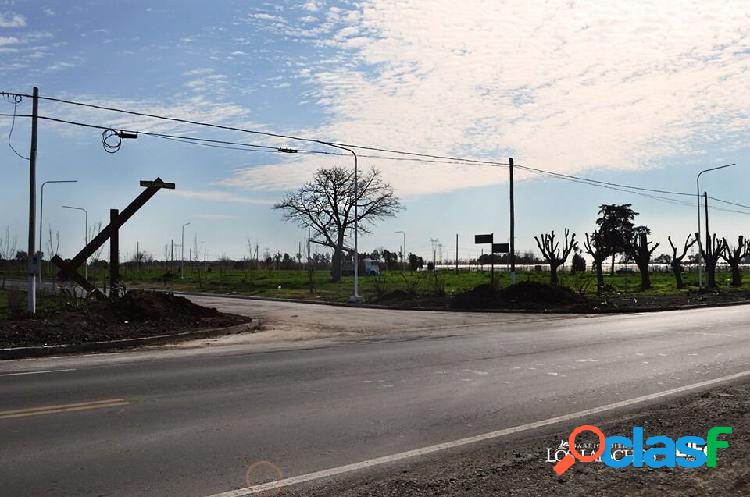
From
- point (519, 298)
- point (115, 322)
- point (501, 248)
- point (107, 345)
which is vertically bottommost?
point (107, 345)

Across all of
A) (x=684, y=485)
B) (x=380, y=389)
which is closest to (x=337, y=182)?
(x=380, y=389)

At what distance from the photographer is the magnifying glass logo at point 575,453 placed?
5.48 meters

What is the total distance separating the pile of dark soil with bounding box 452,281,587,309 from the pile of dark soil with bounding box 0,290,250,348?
38.0ft

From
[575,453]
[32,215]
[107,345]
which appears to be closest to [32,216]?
[32,215]

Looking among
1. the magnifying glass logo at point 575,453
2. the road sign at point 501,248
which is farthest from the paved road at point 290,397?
the road sign at point 501,248

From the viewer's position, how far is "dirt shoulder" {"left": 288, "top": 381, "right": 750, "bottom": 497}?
4879mm

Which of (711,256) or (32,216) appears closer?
(32,216)

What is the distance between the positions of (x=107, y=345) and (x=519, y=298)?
18.6m

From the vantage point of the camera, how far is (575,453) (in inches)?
232

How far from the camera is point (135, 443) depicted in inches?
246

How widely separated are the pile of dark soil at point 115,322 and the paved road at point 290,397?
188 centimetres

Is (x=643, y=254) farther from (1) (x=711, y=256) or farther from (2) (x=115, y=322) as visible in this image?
(2) (x=115, y=322)

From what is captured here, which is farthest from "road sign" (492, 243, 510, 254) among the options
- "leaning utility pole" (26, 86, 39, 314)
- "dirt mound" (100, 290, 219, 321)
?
"leaning utility pole" (26, 86, 39, 314)

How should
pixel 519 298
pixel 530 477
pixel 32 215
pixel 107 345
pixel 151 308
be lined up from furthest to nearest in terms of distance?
pixel 519 298, pixel 151 308, pixel 32 215, pixel 107 345, pixel 530 477
